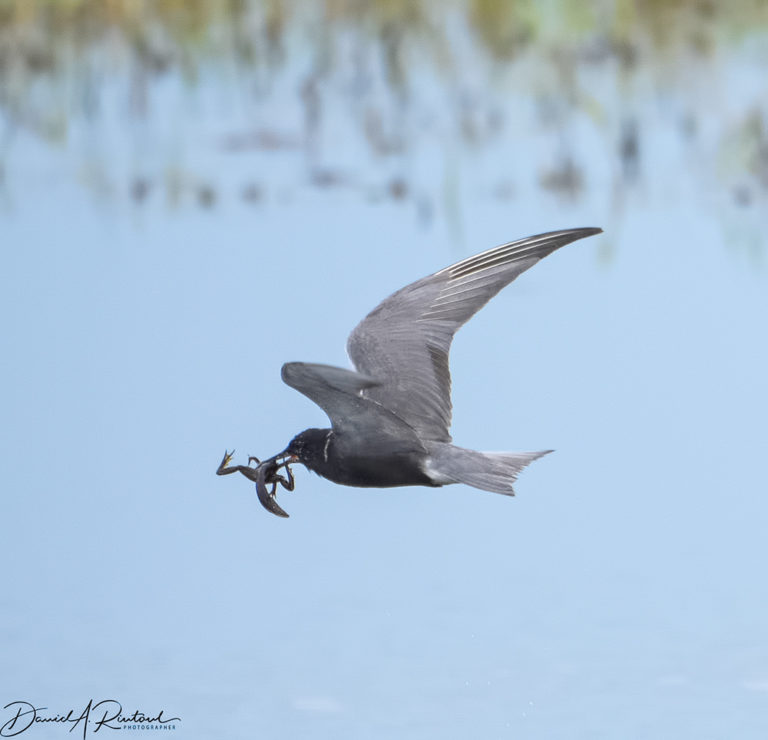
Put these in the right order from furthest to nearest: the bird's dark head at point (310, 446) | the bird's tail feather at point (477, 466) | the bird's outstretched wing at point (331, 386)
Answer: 1. the bird's dark head at point (310, 446)
2. the bird's tail feather at point (477, 466)
3. the bird's outstretched wing at point (331, 386)

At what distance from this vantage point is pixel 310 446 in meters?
2.47

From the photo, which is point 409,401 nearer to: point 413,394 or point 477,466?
point 413,394

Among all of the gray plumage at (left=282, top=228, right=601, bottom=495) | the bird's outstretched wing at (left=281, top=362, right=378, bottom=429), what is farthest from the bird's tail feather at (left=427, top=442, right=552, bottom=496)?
the bird's outstretched wing at (left=281, top=362, right=378, bottom=429)

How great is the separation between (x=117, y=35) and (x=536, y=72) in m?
1.46

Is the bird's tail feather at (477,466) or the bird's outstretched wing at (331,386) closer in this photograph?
the bird's outstretched wing at (331,386)

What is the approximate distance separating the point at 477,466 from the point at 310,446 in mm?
295

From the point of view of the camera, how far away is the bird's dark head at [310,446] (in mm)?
2461

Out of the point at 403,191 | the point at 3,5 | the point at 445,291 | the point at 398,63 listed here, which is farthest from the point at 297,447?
the point at 3,5

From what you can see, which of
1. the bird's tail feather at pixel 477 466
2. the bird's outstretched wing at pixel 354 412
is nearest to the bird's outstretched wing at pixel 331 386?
the bird's outstretched wing at pixel 354 412

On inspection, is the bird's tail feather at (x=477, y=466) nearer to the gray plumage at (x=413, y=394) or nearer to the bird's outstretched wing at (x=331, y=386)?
the gray plumage at (x=413, y=394)

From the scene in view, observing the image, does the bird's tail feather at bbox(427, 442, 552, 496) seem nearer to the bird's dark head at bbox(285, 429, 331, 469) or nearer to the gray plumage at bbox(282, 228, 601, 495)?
the gray plumage at bbox(282, 228, 601, 495)

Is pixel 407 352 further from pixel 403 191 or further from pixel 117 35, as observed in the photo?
pixel 117 35

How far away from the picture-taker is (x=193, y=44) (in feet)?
16.1

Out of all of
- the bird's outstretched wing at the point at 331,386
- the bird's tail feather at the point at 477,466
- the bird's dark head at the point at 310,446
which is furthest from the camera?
the bird's dark head at the point at 310,446
